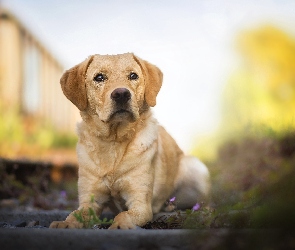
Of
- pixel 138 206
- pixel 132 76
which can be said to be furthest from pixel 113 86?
pixel 138 206

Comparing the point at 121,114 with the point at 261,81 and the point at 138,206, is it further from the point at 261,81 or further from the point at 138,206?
the point at 261,81

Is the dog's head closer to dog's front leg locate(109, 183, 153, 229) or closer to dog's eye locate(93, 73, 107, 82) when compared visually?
dog's eye locate(93, 73, 107, 82)

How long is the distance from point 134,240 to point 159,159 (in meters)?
1.92

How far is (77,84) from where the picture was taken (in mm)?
4512

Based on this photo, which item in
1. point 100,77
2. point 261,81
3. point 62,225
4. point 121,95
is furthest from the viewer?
point 261,81

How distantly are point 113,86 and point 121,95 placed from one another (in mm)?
166

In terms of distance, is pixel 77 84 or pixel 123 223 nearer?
pixel 123 223

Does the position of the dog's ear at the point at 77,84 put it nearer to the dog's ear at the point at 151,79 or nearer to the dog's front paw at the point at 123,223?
the dog's ear at the point at 151,79

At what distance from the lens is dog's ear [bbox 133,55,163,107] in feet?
14.7

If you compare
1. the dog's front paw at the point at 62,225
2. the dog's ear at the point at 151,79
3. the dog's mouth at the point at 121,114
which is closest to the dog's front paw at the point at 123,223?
the dog's front paw at the point at 62,225

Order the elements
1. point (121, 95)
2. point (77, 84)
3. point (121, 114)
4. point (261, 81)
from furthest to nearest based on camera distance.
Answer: point (261, 81), point (77, 84), point (121, 114), point (121, 95)

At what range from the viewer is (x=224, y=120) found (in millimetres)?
13070

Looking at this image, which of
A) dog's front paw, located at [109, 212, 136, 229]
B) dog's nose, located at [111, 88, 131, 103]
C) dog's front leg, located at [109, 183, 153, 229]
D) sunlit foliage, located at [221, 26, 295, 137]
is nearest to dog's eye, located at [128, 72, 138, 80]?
dog's nose, located at [111, 88, 131, 103]

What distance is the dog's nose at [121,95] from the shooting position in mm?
4078
